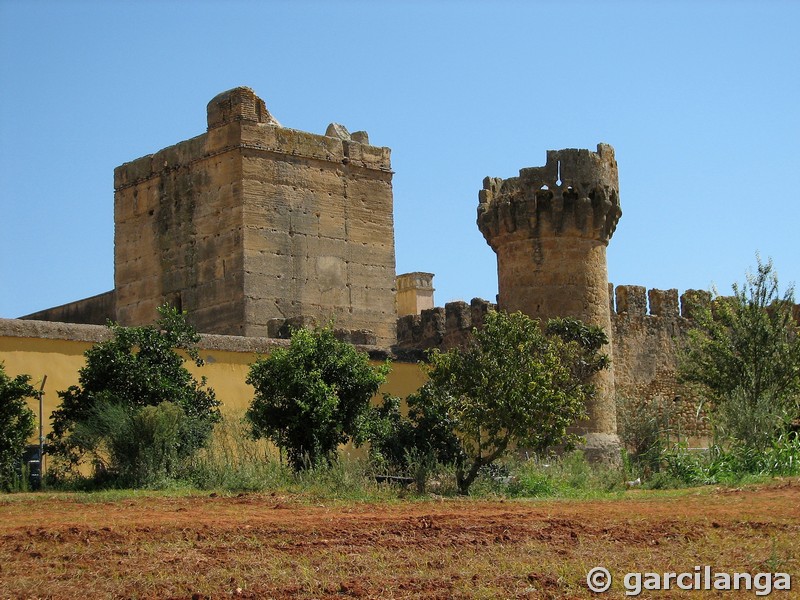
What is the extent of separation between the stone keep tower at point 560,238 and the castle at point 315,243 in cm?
3

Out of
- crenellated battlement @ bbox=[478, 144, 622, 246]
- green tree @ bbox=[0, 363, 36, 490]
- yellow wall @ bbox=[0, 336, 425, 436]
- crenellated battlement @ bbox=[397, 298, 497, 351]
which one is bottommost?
green tree @ bbox=[0, 363, 36, 490]

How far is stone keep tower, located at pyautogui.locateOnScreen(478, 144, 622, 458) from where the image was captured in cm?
1962

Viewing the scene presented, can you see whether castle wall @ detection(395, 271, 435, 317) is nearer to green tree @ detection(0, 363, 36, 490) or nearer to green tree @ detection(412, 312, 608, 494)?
green tree @ detection(412, 312, 608, 494)

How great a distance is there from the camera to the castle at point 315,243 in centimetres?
2000

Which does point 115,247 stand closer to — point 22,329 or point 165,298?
point 165,298

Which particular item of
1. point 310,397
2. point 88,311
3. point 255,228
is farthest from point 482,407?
point 88,311

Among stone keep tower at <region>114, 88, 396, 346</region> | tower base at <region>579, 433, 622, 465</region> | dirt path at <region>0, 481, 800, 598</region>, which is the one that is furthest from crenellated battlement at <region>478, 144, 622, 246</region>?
dirt path at <region>0, 481, 800, 598</region>

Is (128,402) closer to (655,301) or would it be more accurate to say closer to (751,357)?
(751,357)

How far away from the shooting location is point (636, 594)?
834 centimetres

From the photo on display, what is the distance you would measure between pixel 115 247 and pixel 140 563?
56.9 feet

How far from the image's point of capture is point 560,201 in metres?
19.6

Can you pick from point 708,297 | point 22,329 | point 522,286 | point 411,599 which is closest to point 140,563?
point 411,599

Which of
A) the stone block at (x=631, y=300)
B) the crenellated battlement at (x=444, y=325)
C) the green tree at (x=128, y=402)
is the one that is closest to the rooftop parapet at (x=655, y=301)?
the stone block at (x=631, y=300)

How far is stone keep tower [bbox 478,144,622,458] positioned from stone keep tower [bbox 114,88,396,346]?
165 inches
